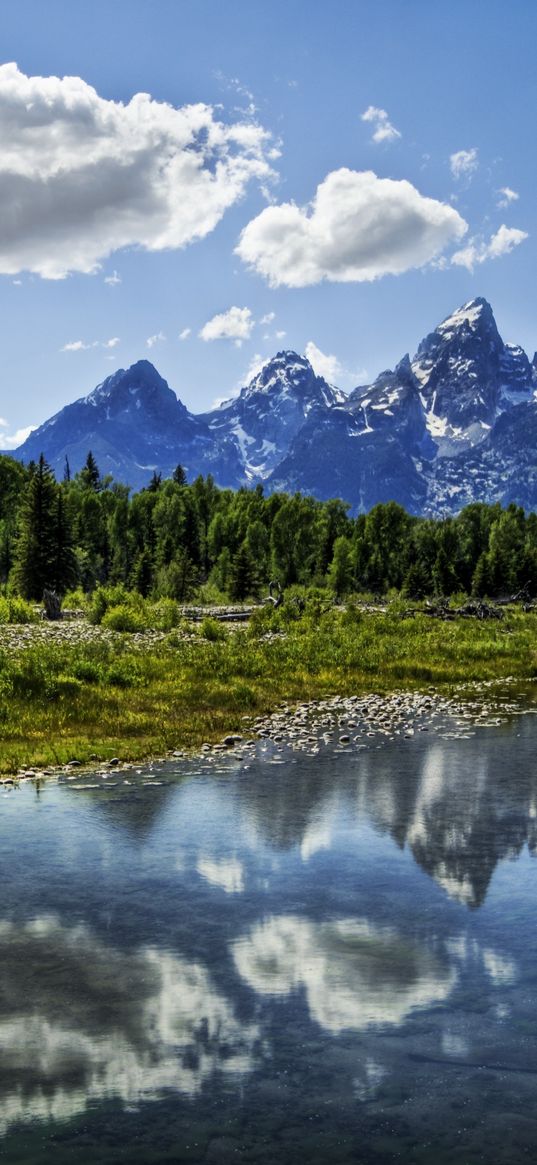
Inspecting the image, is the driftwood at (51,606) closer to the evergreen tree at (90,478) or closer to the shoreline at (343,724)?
the shoreline at (343,724)

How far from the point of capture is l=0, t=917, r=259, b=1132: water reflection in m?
8.59

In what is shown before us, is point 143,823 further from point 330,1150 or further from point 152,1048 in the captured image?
point 330,1150

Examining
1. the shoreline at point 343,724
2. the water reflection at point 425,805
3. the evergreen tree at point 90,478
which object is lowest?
the water reflection at point 425,805

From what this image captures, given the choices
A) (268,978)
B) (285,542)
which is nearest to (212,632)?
(268,978)

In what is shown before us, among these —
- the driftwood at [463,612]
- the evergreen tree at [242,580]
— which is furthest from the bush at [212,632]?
the evergreen tree at [242,580]

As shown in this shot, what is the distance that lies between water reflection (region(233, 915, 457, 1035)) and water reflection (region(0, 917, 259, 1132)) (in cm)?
81

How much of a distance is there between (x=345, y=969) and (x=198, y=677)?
24299 mm

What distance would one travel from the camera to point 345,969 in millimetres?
11094

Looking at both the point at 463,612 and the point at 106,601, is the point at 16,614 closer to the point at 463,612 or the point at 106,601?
the point at 106,601

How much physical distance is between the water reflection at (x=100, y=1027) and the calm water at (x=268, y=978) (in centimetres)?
3


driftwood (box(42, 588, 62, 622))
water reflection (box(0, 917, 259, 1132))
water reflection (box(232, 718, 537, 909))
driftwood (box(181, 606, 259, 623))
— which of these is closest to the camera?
water reflection (box(0, 917, 259, 1132))

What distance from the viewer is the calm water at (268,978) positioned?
7.96 metres

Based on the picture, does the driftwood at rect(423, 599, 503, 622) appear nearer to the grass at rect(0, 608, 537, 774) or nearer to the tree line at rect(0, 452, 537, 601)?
the grass at rect(0, 608, 537, 774)

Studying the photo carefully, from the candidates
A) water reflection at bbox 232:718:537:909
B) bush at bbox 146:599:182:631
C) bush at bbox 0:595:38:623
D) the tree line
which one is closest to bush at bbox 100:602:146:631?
bush at bbox 146:599:182:631
